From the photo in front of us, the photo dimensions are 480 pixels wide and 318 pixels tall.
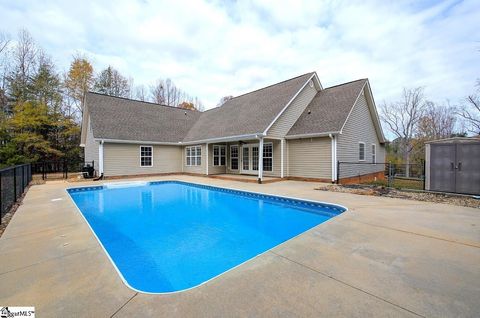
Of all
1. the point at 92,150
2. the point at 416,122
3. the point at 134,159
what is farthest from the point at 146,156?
the point at 416,122

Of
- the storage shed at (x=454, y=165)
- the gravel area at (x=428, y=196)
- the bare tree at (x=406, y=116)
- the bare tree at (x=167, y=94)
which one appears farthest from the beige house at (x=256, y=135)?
the bare tree at (x=167, y=94)

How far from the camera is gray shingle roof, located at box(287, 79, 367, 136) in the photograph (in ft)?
40.3

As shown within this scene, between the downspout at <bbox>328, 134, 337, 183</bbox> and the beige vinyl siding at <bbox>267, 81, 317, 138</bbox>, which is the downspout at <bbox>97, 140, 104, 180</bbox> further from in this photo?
the downspout at <bbox>328, 134, 337, 183</bbox>

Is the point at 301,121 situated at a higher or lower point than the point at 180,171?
higher

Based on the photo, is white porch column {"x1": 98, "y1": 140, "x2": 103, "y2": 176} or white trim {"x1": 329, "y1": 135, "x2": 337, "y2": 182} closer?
white trim {"x1": 329, "y1": 135, "x2": 337, "y2": 182}

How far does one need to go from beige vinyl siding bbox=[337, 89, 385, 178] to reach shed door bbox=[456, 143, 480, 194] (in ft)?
15.6

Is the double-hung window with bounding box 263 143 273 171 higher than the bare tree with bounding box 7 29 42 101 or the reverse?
the reverse

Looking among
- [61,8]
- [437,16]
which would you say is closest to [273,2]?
[437,16]

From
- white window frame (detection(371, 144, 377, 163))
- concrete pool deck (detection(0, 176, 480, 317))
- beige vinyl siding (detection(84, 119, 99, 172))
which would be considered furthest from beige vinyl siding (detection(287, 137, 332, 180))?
beige vinyl siding (detection(84, 119, 99, 172))

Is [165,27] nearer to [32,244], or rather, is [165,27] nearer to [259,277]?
[32,244]

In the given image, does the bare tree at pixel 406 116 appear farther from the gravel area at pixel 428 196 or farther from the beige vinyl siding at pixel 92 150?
the beige vinyl siding at pixel 92 150

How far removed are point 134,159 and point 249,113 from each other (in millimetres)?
9098

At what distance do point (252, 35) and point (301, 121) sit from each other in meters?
6.12

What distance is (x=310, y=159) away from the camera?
13.0 meters
